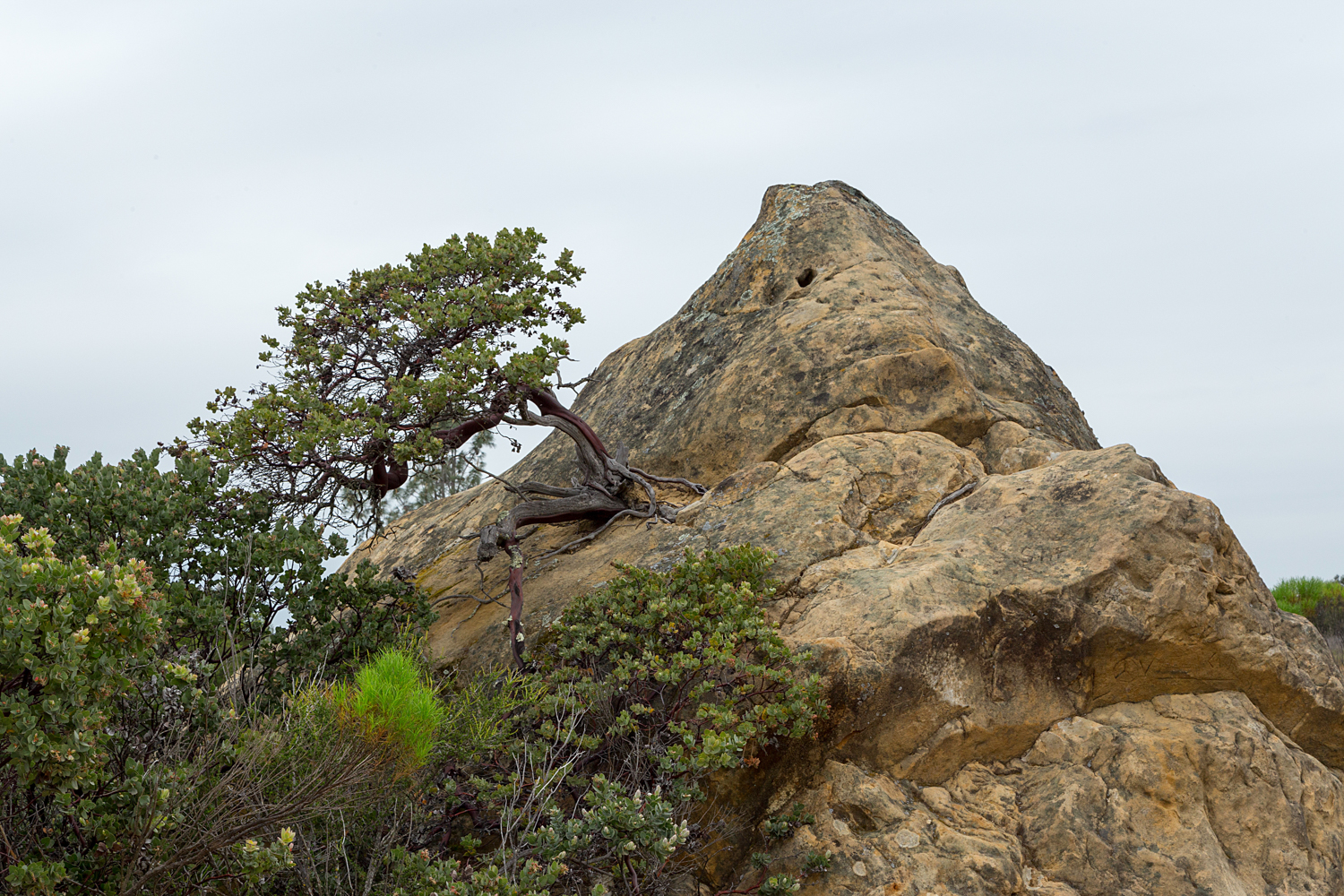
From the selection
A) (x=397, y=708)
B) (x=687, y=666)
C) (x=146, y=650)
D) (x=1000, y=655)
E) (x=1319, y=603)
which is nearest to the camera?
(x=146, y=650)

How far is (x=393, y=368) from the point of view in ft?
30.9

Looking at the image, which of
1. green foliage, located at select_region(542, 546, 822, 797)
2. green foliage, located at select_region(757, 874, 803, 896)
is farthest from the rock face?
green foliage, located at select_region(542, 546, 822, 797)

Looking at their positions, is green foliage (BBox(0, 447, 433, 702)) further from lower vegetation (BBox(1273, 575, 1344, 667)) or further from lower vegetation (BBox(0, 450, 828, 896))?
lower vegetation (BBox(1273, 575, 1344, 667))

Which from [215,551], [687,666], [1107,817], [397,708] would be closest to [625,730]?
[687,666]

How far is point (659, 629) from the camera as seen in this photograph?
7.31m

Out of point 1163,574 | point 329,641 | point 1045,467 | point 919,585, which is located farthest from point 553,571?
point 1163,574

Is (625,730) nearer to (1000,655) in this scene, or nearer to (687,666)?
(687,666)

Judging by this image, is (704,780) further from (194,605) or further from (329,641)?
(194,605)

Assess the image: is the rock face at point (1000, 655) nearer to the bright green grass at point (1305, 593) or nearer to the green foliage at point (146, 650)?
the green foliage at point (146, 650)

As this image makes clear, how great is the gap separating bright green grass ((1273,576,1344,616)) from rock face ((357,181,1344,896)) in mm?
18090

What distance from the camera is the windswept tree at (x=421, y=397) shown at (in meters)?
8.55

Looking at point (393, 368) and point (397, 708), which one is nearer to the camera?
point (397, 708)

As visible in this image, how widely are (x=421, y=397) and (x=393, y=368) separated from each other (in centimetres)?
93

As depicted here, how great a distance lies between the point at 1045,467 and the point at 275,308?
290 inches
